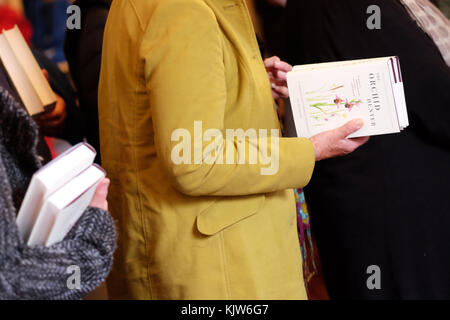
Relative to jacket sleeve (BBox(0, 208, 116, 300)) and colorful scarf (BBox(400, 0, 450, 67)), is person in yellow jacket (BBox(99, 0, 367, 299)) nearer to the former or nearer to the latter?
jacket sleeve (BBox(0, 208, 116, 300))

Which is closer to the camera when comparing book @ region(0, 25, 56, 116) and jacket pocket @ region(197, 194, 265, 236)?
jacket pocket @ region(197, 194, 265, 236)

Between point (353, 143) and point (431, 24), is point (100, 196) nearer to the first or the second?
point (353, 143)

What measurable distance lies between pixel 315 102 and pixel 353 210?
1.66ft

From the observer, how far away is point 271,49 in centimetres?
170

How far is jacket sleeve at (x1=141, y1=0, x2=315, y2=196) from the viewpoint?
946 millimetres

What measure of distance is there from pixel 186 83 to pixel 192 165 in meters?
0.16

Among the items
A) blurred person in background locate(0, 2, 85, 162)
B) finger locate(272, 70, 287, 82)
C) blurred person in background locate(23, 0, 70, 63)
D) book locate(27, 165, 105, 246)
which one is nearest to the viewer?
book locate(27, 165, 105, 246)

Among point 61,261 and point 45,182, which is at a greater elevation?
point 45,182

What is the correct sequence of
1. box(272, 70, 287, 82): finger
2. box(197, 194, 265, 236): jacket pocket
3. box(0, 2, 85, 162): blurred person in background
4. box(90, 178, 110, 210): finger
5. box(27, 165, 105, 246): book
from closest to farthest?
box(27, 165, 105, 246): book < box(90, 178, 110, 210): finger < box(197, 194, 265, 236): jacket pocket < box(272, 70, 287, 82): finger < box(0, 2, 85, 162): blurred person in background

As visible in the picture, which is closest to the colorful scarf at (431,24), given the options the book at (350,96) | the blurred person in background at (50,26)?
the book at (350,96)

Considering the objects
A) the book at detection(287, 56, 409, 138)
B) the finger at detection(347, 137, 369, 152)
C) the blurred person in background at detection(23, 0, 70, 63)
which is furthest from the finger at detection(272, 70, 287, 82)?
the blurred person in background at detection(23, 0, 70, 63)

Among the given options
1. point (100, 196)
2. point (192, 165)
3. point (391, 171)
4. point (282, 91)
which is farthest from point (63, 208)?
point (391, 171)

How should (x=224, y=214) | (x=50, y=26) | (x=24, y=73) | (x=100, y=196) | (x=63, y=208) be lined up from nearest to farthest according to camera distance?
(x=63, y=208), (x=100, y=196), (x=224, y=214), (x=24, y=73), (x=50, y=26)

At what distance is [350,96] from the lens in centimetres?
116
